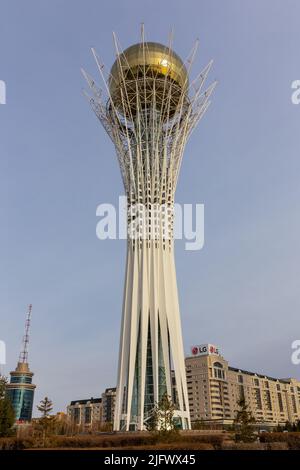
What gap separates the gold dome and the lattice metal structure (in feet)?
0.37

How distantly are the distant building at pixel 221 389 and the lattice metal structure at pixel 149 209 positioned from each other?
2287 inches

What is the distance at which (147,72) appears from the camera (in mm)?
49875

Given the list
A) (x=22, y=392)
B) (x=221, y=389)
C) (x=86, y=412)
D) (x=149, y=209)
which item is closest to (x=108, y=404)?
(x=86, y=412)

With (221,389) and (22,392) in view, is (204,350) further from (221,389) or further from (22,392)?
(22,392)

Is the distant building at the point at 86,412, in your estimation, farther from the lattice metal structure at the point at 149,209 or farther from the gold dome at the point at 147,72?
the gold dome at the point at 147,72

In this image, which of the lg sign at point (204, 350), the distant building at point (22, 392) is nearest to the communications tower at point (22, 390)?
the distant building at point (22, 392)

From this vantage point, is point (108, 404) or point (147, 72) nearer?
point (147, 72)

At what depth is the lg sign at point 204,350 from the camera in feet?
374

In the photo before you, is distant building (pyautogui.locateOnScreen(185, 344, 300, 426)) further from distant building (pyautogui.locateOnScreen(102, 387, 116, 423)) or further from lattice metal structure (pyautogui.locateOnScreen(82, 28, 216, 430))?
lattice metal structure (pyautogui.locateOnScreen(82, 28, 216, 430))

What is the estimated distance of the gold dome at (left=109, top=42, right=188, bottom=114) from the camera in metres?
49.6

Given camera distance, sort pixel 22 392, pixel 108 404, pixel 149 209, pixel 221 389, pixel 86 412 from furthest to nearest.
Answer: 1. pixel 22 392
2. pixel 86 412
3. pixel 108 404
4. pixel 221 389
5. pixel 149 209

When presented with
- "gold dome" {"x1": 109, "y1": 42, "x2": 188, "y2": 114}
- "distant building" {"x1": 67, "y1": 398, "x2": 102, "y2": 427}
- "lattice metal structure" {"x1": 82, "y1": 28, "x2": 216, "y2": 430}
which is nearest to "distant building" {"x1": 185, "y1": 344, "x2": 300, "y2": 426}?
"distant building" {"x1": 67, "y1": 398, "x2": 102, "y2": 427}

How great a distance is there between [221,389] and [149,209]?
83.7m
